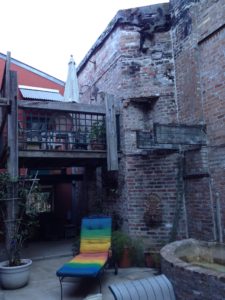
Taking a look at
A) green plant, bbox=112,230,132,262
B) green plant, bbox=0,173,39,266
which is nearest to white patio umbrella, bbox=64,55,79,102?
green plant, bbox=0,173,39,266

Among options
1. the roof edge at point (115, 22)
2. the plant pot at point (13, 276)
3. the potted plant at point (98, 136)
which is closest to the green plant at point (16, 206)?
the plant pot at point (13, 276)

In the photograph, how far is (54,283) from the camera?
526 cm

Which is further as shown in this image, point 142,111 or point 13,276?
point 142,111

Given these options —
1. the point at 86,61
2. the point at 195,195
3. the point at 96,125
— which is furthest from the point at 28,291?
the point at 86,61

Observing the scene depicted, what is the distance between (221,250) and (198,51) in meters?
3.78

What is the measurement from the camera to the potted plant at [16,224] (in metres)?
4.96

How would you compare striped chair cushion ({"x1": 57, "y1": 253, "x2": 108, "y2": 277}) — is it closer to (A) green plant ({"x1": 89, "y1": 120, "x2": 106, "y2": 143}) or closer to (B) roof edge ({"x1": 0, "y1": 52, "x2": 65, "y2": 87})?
(A) green plant ({"x1": 89, "y1": 120, "x2": 106, "y2": 143})

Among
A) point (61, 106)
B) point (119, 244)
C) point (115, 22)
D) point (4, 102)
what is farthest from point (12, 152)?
point (115, 22)

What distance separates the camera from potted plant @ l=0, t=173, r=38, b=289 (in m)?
4.96

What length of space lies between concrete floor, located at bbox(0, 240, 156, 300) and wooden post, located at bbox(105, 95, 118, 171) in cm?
221

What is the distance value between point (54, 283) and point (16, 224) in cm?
126

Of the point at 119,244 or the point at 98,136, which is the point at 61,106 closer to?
the point at 98,136

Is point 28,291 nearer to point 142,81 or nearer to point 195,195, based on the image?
point 195,195

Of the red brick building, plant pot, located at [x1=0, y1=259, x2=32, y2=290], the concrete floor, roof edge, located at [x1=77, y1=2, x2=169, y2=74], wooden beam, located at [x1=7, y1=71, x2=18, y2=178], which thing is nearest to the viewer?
the concrete floor
